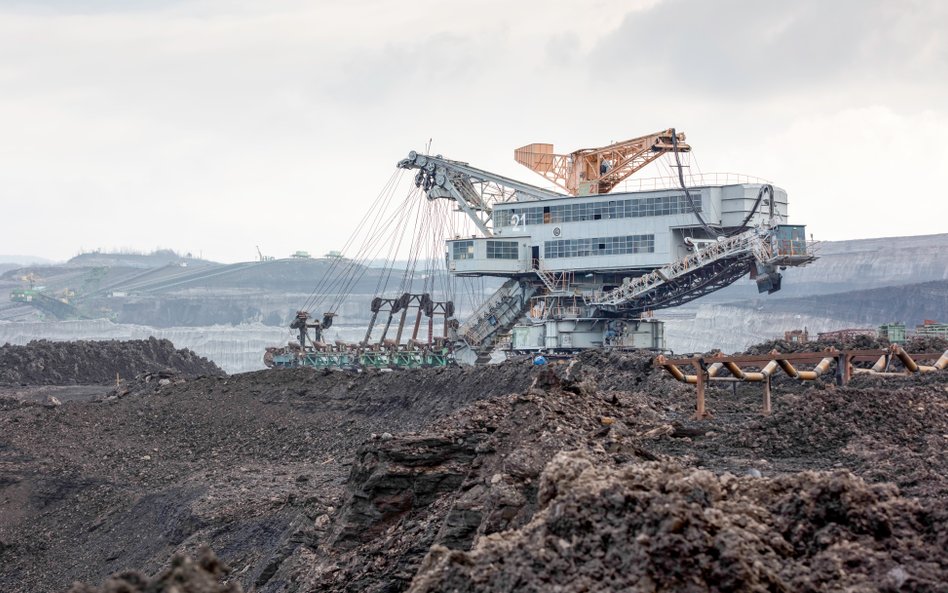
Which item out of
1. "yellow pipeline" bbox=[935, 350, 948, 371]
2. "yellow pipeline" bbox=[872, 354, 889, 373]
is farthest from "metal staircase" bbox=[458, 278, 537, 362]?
"yellow pipeline" bbox=[935, 350, 948, 371]

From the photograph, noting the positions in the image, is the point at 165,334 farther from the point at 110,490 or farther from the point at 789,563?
the point at 789,563

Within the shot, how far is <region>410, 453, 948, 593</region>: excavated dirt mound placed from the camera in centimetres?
816

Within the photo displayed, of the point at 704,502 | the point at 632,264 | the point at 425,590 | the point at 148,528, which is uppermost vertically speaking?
the point at 632,264

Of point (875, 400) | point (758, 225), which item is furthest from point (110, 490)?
point (758, 225)

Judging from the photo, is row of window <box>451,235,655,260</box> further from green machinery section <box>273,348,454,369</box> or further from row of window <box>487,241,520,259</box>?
green machinery section <box>273,348,454,369</box>

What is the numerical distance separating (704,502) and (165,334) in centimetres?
12234

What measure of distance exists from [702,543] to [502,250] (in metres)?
38.9

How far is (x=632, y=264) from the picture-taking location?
146 ft

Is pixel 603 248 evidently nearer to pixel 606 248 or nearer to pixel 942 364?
pixel 606 248

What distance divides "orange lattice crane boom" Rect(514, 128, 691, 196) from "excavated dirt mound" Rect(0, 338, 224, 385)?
19201 mm

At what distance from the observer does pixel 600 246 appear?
45.2 meters

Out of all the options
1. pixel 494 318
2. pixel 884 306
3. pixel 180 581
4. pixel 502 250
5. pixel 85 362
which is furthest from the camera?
pixel 884 306

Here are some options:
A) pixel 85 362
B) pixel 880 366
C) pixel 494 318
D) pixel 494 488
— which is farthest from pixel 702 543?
pixel 85 362

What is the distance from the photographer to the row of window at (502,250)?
154 feet
